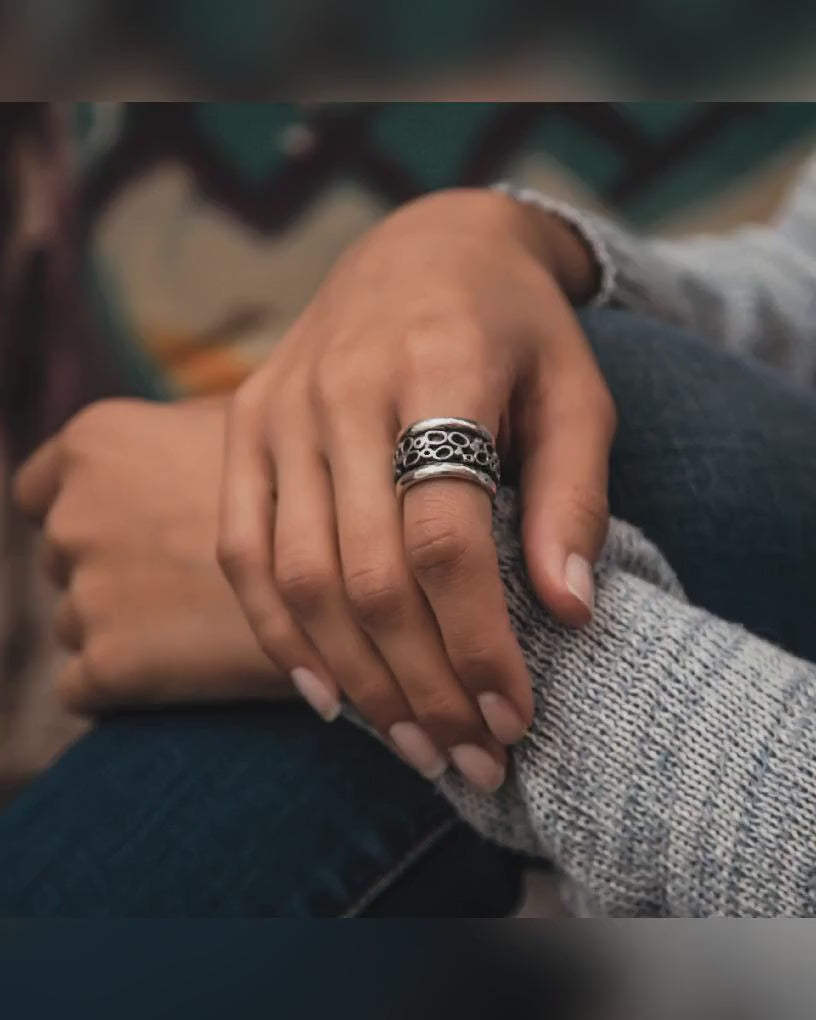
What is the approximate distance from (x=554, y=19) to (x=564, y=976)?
222mm

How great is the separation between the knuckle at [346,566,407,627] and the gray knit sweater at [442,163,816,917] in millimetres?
39

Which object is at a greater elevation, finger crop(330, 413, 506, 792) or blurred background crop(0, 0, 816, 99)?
blurred background crop(0, 0, 816, 99)

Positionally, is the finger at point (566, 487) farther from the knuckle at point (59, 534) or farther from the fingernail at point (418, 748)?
the knuckle at point (59, 534)

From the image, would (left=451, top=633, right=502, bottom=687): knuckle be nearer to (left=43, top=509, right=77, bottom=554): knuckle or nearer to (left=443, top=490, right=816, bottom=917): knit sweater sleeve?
(left=443, top=490, right=816, bottom=917): knit sweater sleeve

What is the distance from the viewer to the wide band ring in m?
0.31

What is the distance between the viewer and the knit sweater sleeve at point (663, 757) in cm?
29

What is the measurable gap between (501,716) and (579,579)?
0.05 m

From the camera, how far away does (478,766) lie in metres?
0.33

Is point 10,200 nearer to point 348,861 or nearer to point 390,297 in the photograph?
point 390,297

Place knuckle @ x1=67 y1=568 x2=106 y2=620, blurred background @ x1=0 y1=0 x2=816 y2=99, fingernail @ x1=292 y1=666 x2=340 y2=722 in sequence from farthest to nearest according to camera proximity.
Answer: knuckle @ x1=67 y1=568 x2=106 y2=620, fingernail @ x1=292 y1=666 x2=340 y2=722, blurred background @ x1=0 y1=0 x2=816 y2=99

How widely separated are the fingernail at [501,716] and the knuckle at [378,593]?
0.04 meters

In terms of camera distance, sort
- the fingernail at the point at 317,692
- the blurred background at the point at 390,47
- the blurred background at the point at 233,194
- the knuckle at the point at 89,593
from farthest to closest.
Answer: the blurred background at the point at 233,194, the knuckle at the point at 89,593, the fingernail at the point at 317,692, the blurred background at the point at 390,47

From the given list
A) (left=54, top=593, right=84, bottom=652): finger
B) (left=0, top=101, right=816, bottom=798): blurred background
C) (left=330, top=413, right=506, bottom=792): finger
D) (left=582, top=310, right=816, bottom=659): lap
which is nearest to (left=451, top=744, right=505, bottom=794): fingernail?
(left=330, top=413, right=506, bottom=792): finger

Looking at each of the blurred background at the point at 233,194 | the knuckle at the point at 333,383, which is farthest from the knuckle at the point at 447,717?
the blurred background at the point at 233,194
